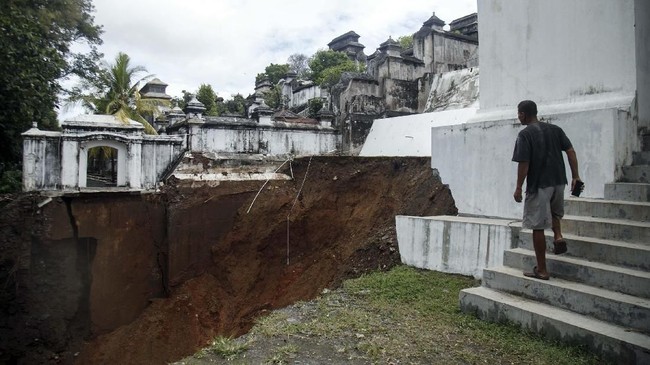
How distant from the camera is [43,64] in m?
10.7

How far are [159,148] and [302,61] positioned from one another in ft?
118

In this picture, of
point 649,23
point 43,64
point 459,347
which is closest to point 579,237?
point 459,347

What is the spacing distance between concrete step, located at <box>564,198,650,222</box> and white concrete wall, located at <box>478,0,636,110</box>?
1.30 metres

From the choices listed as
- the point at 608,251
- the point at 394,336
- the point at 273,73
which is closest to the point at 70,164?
the point at 394,336

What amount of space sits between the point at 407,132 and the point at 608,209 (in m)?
9.34

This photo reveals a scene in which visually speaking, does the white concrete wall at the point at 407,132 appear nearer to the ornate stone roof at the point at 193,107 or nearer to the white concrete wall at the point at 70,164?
the ornate stone roof at the point at 193,107

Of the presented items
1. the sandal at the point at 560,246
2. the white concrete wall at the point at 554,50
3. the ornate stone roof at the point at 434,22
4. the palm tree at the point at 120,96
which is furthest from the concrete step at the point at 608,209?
the ornate stone roof at the point at 434,22

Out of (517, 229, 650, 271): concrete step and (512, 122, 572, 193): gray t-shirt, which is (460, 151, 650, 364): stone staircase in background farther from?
(512, 122, 572, 193): gray t-shirt

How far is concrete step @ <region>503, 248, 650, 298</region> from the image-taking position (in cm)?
303

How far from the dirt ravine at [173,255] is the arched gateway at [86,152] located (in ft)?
3.85

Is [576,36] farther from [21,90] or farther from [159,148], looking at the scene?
[21,90]

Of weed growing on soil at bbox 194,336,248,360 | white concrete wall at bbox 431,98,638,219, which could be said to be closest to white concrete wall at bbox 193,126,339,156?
white concrete wall at bbox 431,98,638,219

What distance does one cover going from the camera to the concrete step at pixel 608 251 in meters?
3.20

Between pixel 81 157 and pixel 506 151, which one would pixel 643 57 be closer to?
pixel 506 151
